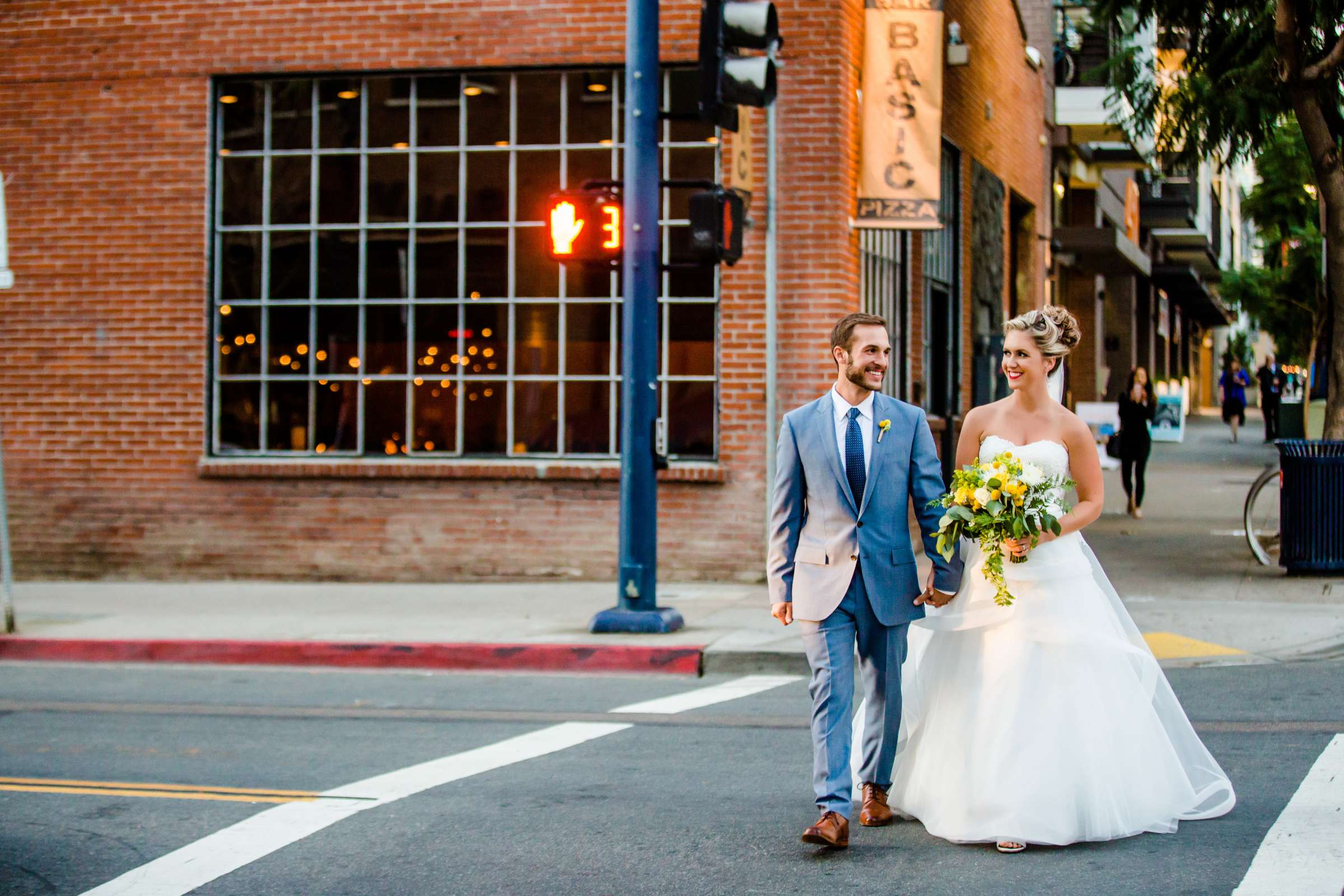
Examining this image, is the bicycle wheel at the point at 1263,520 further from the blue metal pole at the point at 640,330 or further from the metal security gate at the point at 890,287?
the blue metal pole at the point at 640,330

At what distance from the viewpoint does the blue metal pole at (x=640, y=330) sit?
33.6ft

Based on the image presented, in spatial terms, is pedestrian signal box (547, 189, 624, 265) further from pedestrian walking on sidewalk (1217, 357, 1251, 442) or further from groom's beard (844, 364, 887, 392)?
pedestrian walking on sidewalk (1217, 357, 1251, 442)

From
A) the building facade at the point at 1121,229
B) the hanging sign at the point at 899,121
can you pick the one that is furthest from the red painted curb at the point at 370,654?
the building facade at the point at 1121,229

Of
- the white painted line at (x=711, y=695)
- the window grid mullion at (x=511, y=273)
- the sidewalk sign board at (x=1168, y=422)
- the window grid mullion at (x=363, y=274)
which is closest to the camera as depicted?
the white painted line at (x=711, y=695)

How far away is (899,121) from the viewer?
13.3 metres

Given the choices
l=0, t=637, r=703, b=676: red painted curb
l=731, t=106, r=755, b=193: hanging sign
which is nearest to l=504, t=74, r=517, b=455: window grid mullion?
l=731, t=106, r=755, b=193: hanging sign

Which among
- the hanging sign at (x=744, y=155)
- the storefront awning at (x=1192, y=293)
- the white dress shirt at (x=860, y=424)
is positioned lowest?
the white dress shirt at (x=860, y=424)

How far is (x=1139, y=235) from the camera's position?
38.6m

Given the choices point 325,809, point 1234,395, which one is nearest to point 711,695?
point 325,809

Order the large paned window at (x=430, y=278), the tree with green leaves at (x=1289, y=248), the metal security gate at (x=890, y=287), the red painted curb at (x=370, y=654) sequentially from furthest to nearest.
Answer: the tree with green leaves at (x=1289, y=248)
the metal security gate at (x=890, y=287)
the large paned window at (x=430, y=278)
the red painted curb at (x=370, y=654)

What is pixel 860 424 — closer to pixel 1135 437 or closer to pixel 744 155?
pixel 744 155

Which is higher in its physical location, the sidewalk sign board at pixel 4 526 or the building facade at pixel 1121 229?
the building facade at pixel 1121 229

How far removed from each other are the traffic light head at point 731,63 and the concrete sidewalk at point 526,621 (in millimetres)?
3535

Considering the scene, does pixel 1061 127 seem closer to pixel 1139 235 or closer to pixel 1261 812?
pixel 1139 235
